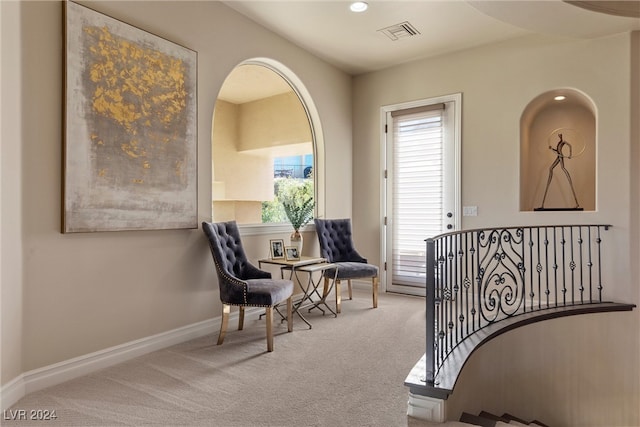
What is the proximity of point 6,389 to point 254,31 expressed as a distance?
3793 mm

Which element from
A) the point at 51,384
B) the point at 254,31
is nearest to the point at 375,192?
the point at 254,31

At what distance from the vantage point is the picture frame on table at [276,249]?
4.32 meters

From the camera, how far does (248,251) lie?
14.4 feet

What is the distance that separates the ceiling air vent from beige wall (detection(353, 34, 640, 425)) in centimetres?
86

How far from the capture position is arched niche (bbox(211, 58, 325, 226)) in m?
4.28

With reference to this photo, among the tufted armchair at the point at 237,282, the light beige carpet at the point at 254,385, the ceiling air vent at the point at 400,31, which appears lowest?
the light beige carpet at the point at 254,385

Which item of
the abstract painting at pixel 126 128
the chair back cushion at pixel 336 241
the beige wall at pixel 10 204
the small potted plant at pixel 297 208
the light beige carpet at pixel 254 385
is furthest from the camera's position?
the chair back cushion at pixel 336 241

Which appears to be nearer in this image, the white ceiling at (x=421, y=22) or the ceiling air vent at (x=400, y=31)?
the white ceiling at (x=421, y=22)

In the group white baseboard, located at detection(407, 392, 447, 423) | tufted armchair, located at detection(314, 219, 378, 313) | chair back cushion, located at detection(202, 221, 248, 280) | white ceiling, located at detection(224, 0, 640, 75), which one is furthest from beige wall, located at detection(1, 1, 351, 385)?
white baseboard, located at detection(407, 392, 447, 423)

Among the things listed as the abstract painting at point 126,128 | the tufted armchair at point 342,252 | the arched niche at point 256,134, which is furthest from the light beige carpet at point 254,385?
the arched niche at point 256,134

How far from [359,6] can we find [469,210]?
2.73m

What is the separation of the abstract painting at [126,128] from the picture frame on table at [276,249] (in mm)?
925

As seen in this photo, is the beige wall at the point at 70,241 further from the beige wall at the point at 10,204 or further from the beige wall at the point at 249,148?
the beige wall at the point at 249,148

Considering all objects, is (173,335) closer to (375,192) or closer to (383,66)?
(375,192)
